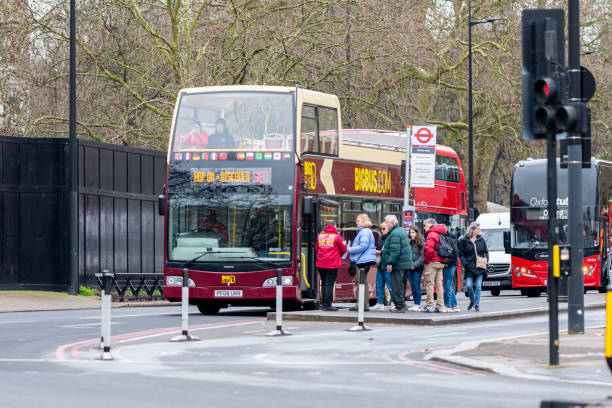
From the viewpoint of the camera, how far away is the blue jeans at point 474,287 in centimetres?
2320

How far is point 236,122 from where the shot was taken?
22641 millimetres

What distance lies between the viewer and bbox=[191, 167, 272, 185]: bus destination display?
73.3ft

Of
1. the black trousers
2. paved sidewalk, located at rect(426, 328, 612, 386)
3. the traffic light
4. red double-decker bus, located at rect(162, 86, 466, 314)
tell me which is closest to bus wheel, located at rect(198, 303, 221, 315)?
red double-decker bus, located at rect(162, 86, 466, 314)

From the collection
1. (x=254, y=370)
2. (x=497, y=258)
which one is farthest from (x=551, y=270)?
(x=497, y=258)

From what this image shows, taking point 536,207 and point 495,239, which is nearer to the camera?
point 536,207

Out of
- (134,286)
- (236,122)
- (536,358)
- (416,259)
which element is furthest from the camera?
(134,286)

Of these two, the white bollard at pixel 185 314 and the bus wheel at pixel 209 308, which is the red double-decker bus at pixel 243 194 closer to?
the bus wheel at pixel 209 308

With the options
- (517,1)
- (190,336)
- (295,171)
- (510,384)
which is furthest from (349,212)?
(517,1)

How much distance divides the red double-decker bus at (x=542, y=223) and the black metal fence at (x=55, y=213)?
982cm

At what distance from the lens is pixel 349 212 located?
970 inches

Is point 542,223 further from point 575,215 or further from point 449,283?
point 575,215

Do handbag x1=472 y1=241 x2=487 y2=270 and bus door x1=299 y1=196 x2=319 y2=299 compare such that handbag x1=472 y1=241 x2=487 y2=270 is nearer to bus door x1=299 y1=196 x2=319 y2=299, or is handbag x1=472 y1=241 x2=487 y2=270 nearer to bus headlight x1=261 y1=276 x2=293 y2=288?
bus door x1=299 y1=196 x2=319 y2=299

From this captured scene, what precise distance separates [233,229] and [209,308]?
2171 millimetres

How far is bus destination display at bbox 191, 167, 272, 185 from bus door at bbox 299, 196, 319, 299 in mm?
Result: 1041
